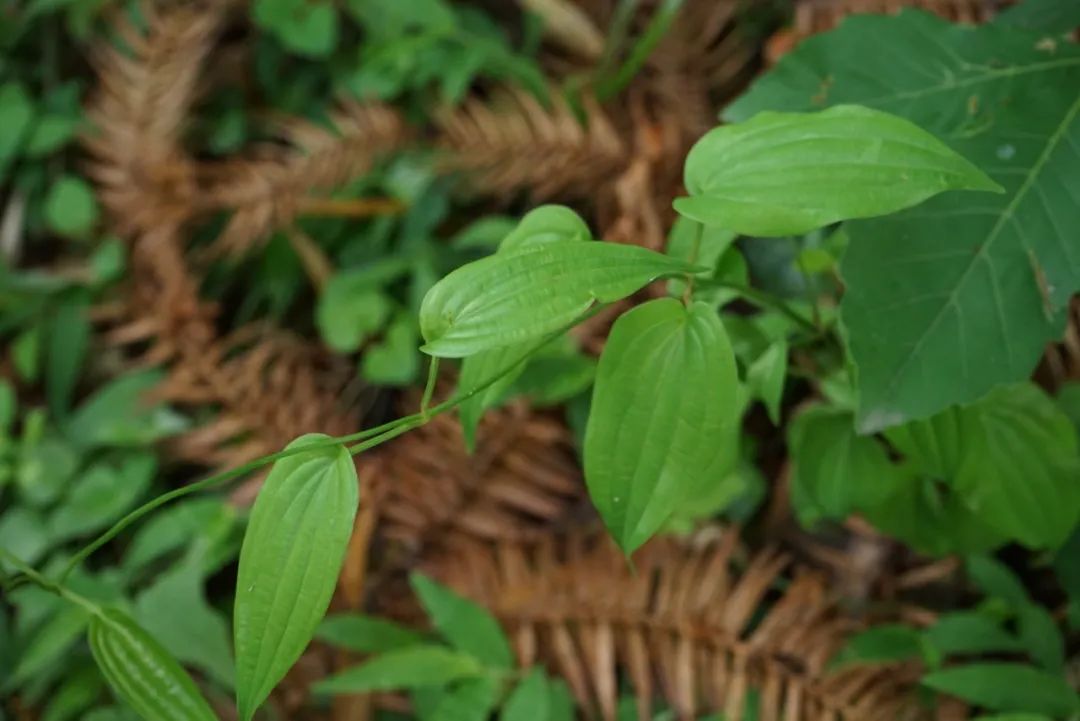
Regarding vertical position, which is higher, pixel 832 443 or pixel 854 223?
pixel 854 223

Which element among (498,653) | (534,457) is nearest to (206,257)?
(534,457)

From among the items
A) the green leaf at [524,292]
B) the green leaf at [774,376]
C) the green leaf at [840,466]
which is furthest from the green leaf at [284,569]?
the green leaf at [840,466]

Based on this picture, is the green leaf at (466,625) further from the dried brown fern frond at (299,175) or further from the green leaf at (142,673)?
the dried brown fern frond at (299,175)

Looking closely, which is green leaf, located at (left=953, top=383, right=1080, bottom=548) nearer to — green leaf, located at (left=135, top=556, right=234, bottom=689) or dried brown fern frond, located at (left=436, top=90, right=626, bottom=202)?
dried brown fern frond, located at (left=436, top=90, right=626, bottom=202)

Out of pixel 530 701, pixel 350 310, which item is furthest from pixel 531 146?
pixel 530 701

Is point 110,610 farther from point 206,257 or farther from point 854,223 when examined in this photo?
point 206,257

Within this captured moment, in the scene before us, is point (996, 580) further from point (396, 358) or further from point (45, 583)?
point (45, 583)
